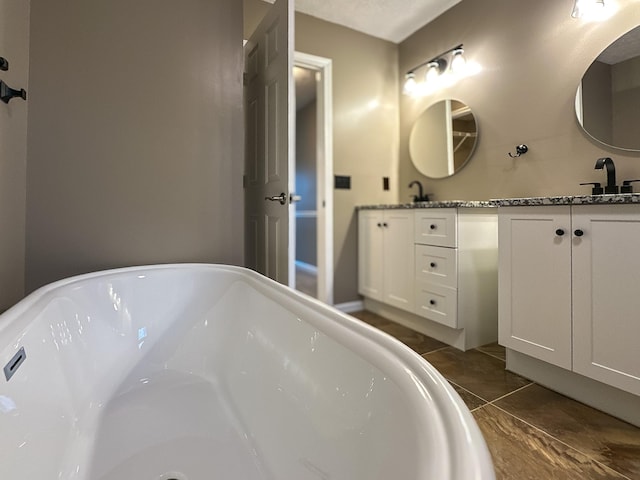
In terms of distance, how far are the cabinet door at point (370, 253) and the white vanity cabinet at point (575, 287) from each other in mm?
997

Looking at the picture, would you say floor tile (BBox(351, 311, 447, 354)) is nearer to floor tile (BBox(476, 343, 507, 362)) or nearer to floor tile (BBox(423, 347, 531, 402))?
floor tile (BBox(423, 347, 531, 402))

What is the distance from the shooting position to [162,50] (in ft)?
5.39

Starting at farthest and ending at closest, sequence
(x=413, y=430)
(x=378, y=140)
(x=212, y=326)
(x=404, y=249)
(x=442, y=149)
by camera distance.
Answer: (x=378, y=140) → (x=442, y=149) → (x=404, y=249) → (x=212, y=326) → (x=413, y=430)

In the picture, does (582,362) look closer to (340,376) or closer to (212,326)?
(340,376)

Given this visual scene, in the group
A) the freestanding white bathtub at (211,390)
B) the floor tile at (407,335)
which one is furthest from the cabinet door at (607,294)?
the freestanding white bathtub at (211,390)

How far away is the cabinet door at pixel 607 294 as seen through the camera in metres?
1.12

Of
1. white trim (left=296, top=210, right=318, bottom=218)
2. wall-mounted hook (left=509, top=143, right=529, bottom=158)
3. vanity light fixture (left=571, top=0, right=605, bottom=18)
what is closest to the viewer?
vanity light fixture (left=571, top=0, right=605, bottom=18)

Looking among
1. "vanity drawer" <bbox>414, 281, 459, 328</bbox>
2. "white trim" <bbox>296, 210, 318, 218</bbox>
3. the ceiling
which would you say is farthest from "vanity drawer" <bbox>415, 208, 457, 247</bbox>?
"white trim" <bbox>296, 210, 318, 218</bbox>

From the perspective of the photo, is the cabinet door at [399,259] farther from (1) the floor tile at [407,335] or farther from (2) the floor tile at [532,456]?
(2) the floor tile at [532,456]

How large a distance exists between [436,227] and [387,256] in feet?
1.69

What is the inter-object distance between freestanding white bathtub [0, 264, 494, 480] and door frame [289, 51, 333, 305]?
125 cm

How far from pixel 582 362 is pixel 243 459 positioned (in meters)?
1.33

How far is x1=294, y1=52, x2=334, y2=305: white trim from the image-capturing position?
2.57 metres

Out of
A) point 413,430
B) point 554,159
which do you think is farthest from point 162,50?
point 554,159
